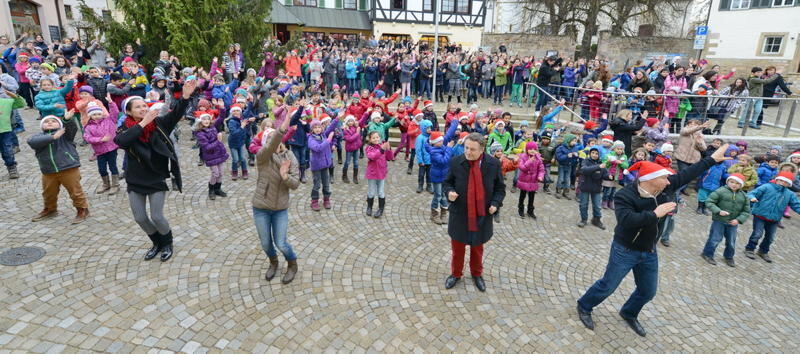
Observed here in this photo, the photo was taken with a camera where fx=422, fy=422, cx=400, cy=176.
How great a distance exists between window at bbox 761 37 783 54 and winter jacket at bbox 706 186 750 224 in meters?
24.2

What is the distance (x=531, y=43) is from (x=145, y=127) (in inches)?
1150

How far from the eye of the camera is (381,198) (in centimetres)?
747

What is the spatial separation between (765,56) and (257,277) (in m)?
30.6

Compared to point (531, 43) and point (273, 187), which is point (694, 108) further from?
point (531, 43)

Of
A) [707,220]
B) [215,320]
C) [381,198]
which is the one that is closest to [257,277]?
[215,320]

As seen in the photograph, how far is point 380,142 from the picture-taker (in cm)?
757

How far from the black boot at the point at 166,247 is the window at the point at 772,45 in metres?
31.2

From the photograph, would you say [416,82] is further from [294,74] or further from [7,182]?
[7,182]

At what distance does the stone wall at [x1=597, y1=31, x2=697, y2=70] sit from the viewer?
97.9 feet

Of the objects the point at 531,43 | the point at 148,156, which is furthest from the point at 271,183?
the point at 531,43

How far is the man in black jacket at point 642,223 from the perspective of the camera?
4117 mm

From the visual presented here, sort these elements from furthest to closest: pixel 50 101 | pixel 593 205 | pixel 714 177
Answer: pixel 714 177 → pixel 50 101 → pixel 593 205

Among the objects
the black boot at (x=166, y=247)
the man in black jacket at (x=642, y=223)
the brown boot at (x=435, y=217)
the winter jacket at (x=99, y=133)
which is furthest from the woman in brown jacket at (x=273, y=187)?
the winter jacket at (x=99, y=133)

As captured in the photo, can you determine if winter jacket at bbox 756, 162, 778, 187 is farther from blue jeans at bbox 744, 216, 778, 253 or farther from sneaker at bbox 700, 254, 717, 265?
sneaker at bbox 700, 254, 717, 265
